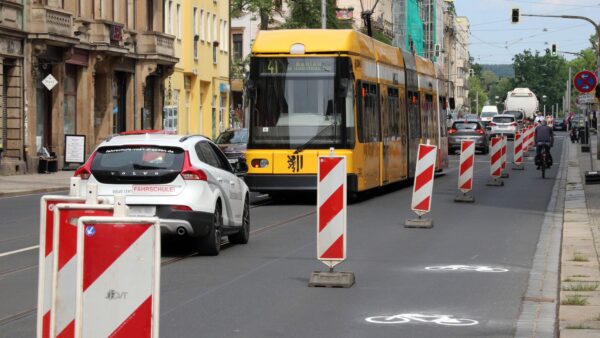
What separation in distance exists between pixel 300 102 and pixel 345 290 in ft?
44.4

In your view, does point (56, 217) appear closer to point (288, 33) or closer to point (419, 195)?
point (419, 195)

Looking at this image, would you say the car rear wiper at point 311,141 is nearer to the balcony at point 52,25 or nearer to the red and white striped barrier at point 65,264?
the red and white striped barrier at point 65,264

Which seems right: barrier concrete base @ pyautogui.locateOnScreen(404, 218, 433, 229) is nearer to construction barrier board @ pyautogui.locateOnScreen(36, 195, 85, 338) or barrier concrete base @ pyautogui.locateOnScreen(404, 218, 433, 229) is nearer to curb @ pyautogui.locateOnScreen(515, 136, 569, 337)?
curb @ pyautogui.locateOnScreen(515, 136, 569, 337)

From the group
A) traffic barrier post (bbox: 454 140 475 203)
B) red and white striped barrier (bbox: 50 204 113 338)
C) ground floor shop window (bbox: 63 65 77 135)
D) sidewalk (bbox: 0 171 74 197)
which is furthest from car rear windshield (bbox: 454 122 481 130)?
red and white striped barrier (bbox: 50 204 113 338)

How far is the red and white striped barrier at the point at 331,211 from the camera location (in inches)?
536

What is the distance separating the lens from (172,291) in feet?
42.5

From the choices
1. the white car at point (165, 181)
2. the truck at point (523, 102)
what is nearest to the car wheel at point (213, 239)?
the white car at point (165, 181)

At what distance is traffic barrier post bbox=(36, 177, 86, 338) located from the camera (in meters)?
7.43

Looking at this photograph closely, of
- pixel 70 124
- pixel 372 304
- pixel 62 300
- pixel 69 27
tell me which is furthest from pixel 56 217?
pixel 70 124

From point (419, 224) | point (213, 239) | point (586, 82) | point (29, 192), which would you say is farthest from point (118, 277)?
point (586, 82)

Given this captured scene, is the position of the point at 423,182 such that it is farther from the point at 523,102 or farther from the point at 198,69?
the point at 523,102

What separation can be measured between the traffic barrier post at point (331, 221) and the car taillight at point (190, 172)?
2.85 m

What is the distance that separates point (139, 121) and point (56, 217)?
5209 centimetres

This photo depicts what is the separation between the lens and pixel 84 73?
51.7 meters
